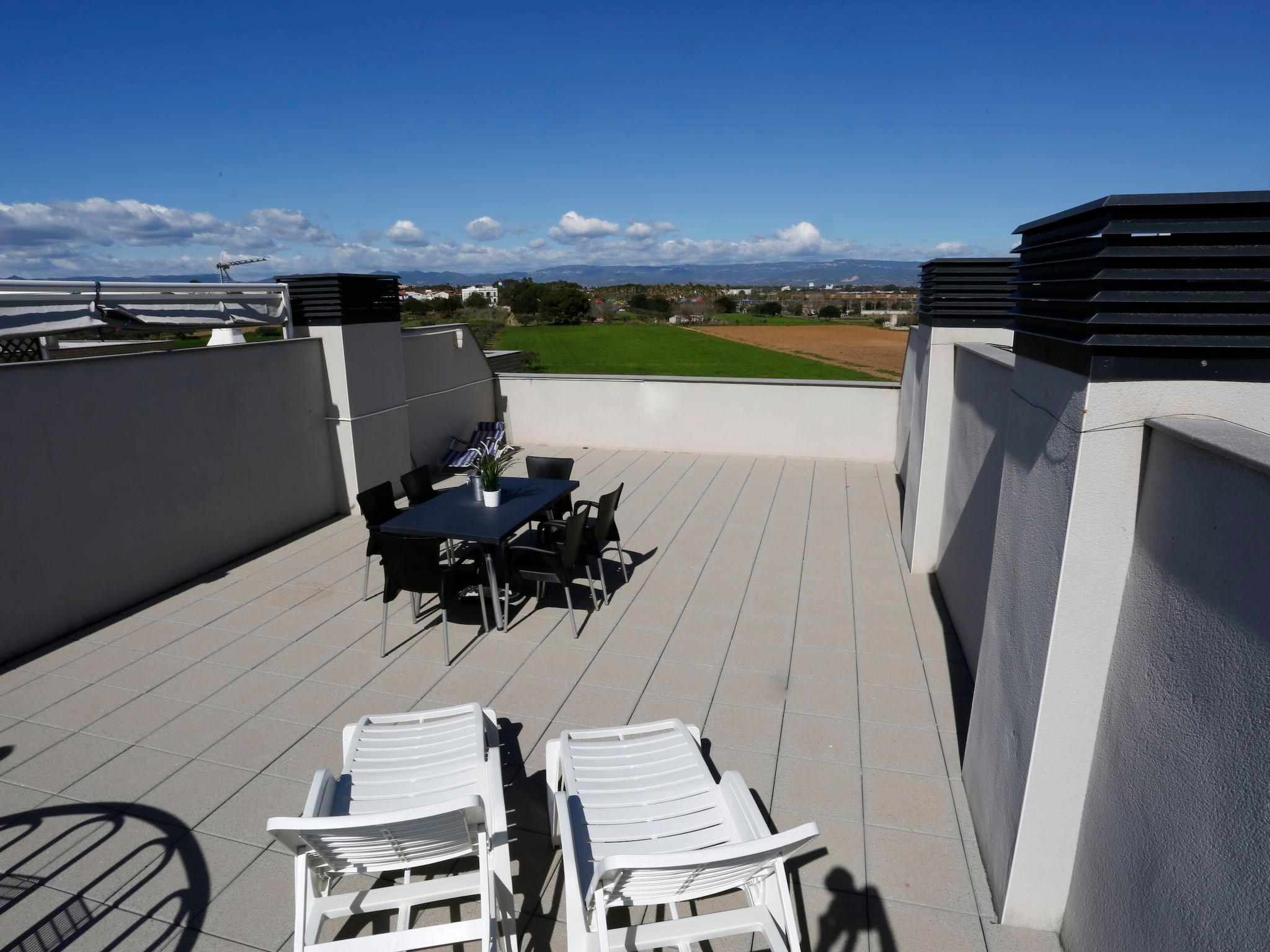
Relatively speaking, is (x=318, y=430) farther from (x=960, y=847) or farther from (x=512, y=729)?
(x=960, y=847)

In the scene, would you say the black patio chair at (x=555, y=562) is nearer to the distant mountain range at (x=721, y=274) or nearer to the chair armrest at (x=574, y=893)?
the chair armrest at (x=574, y=893)

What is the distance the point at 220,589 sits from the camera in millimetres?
5535

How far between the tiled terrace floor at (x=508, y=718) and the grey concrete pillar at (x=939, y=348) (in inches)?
15.7

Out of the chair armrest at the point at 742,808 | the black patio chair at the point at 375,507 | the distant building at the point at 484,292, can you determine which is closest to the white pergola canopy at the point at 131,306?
the black patio chair at the point at 375,507

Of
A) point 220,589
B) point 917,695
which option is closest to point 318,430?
point 220,589

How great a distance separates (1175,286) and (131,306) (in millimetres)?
6301

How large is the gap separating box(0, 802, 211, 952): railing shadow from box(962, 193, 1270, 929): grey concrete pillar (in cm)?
280

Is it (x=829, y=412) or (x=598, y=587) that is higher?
(x=829, y=412)

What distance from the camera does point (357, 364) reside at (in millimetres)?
7418

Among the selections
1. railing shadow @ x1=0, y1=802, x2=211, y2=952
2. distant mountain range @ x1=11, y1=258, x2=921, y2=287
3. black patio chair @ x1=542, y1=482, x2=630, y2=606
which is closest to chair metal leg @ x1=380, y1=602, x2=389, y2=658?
black patio chair @ x1=542, y1=482, x2=630, y2=606

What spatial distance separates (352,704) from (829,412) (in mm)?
7186

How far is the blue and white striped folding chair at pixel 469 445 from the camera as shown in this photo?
9102 mm

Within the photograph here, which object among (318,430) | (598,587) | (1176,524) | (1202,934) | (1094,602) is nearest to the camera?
(1202,934)

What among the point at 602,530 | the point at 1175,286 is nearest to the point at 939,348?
the point at 602,530
